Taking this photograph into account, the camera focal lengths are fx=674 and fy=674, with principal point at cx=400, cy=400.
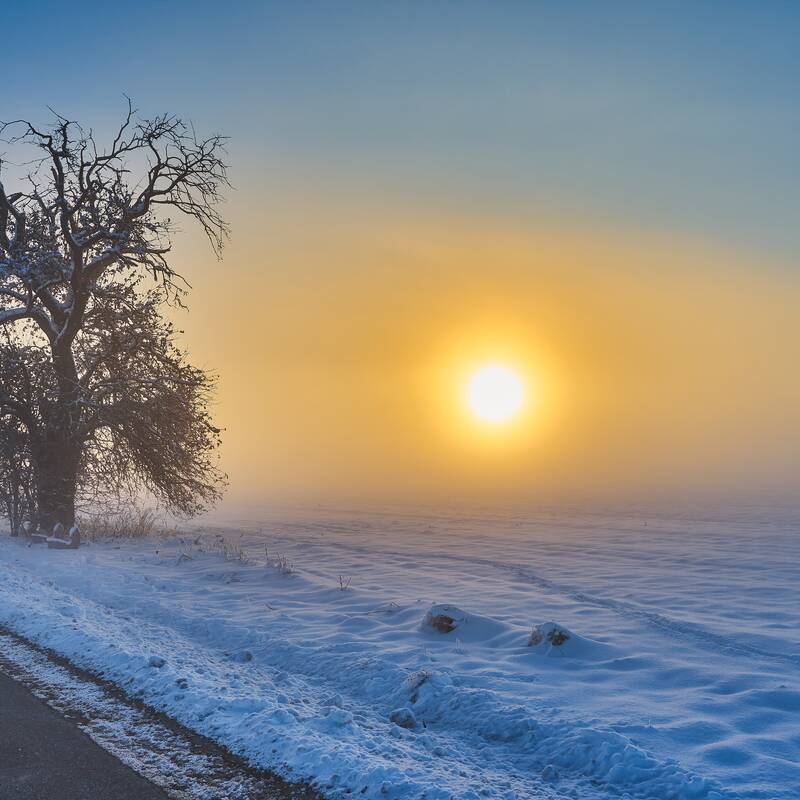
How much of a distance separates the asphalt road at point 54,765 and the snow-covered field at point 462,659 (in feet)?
2.64

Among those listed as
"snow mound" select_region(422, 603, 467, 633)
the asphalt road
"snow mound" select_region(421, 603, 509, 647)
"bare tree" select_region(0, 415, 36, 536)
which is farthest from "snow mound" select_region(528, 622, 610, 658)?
"bare tree" select_region(0, 415, 36, 536)

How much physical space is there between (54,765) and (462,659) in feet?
14.4

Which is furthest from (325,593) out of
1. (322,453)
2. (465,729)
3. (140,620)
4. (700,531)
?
(322,453)

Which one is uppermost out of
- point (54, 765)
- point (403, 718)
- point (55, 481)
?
point (55, 481)

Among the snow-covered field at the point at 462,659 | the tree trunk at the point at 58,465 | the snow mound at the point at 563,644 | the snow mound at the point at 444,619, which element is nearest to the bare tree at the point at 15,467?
the tree trunk at the point at 58,465

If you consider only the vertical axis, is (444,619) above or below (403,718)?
above

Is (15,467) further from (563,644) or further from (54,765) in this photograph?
(563,644)

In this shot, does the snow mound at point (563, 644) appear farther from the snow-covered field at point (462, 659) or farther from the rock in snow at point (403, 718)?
the rock in snow at point (403, 718)

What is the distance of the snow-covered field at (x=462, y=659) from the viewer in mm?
4957

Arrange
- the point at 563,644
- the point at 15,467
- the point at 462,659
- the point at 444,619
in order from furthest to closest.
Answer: the point at 15,467 → the point at 444,619 → the point at 563,644 → the point at 462,659

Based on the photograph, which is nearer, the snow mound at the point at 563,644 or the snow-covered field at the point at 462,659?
the snow-covered field at the point at 462,659

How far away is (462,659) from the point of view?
7.76 metres

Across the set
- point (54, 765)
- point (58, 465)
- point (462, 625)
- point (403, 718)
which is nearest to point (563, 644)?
point (462, 625)

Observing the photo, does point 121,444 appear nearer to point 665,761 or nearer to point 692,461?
point 665,761
